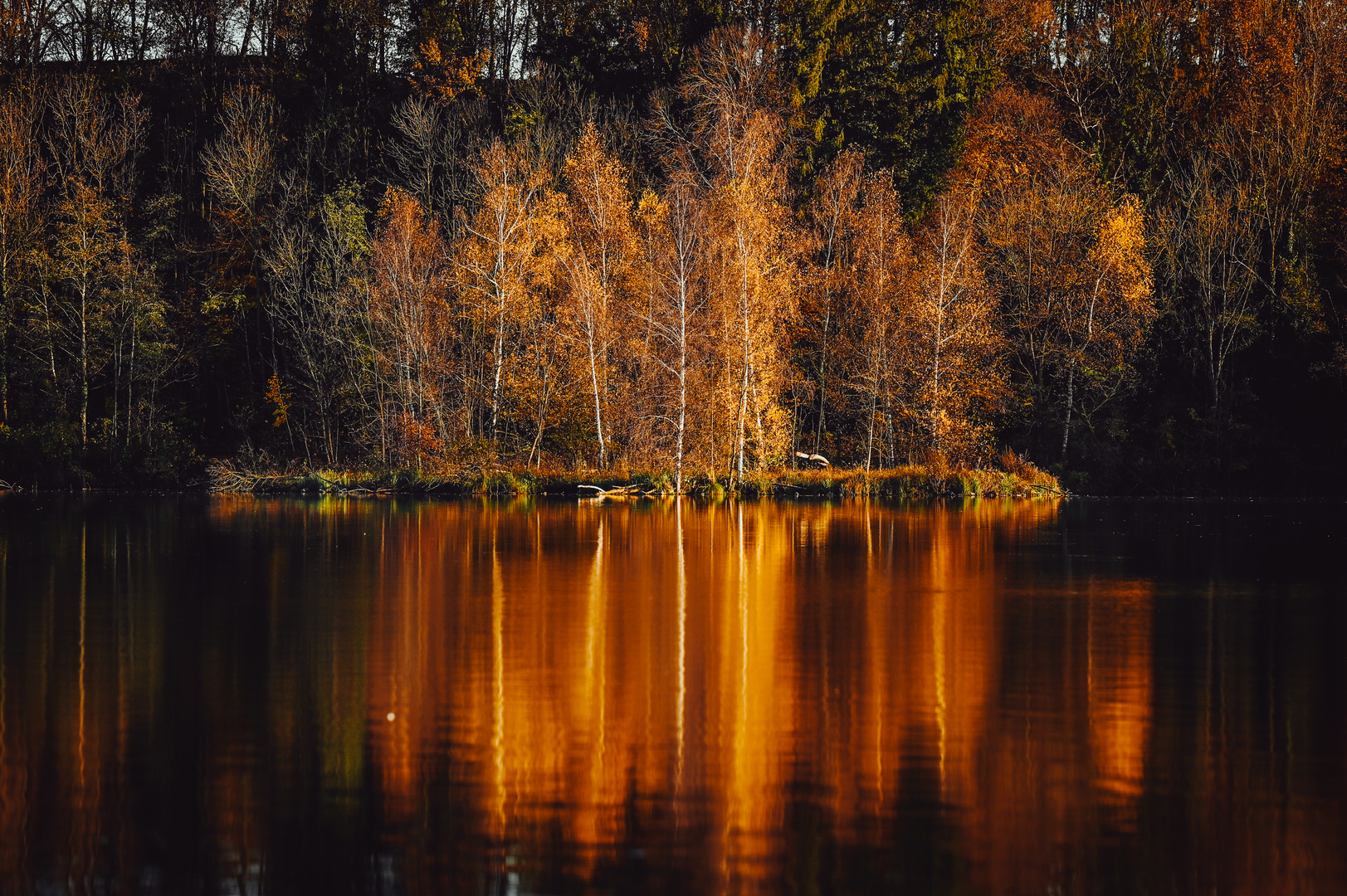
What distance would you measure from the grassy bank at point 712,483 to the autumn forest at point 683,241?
72 cm

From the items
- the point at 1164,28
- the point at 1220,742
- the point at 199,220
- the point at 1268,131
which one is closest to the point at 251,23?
the point at 199,220

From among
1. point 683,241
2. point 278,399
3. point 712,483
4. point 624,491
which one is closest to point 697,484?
point 712,483

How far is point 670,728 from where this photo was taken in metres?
13.1

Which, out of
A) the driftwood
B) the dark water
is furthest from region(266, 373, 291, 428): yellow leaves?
the dark water

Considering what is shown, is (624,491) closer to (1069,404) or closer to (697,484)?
(697,484)

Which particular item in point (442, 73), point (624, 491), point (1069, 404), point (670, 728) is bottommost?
point (670, 728)

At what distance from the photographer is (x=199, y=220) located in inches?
2621

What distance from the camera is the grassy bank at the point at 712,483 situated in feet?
164

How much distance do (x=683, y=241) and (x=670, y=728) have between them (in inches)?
1478

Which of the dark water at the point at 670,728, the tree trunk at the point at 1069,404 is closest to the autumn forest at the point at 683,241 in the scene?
the tree trunk at the point at 1069,404

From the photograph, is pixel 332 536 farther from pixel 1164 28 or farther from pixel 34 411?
pixel 1164 28

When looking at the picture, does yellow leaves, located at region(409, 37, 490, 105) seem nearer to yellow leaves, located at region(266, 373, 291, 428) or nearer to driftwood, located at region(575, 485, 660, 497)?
yellow leaves, located at region(266, 373, 291, 428)

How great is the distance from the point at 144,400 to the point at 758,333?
85.9 feet

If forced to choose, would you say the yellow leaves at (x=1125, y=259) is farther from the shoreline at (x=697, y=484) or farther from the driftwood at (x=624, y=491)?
the driftwood at (x=624, y=491)
